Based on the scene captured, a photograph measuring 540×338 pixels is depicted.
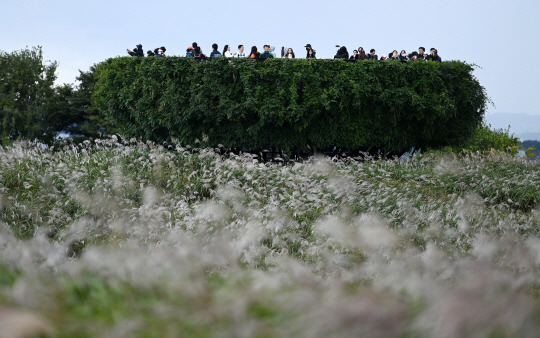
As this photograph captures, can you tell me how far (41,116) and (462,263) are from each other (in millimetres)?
39735

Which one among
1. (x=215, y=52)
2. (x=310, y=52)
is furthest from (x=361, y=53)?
(x=215, y=52)

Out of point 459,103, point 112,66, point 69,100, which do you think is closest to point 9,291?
point 112,66

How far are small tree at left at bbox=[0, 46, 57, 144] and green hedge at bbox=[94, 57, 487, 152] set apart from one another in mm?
22475

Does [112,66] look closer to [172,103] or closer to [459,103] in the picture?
[172,103]

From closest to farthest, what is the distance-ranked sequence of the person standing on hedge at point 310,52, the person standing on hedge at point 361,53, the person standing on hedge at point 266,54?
the person standing on hedge at point 266,54
the person standing on hedge at point 310,52
the person standing on hedge at point 361,53

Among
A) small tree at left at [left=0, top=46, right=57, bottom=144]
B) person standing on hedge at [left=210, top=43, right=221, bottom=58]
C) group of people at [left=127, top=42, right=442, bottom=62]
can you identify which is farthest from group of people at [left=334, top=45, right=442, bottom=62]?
small tree at left at [left=0, top=46, right=57, bottom=144]

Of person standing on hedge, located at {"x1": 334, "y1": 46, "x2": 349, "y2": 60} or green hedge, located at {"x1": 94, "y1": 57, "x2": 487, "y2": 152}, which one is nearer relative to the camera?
green hedge, located at {"x1": 94, "y1": 57, "x2": 487, "y2": 152}

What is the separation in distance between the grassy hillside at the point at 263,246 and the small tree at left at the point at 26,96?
24801 mm

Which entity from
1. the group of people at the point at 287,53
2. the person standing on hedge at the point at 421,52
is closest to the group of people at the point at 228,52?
the group of people at the point at 287,53

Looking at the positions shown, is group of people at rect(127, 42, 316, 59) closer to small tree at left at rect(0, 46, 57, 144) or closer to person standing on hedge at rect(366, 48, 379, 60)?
person standing on hedge at rect(366, 48, 379, 60)

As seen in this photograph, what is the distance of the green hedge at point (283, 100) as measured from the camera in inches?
635

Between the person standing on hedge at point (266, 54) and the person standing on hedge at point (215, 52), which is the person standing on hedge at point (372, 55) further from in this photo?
the person standing on hedge at point (215, 52)

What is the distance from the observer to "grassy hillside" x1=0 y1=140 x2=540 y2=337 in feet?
6.43

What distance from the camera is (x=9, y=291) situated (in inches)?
94.7
